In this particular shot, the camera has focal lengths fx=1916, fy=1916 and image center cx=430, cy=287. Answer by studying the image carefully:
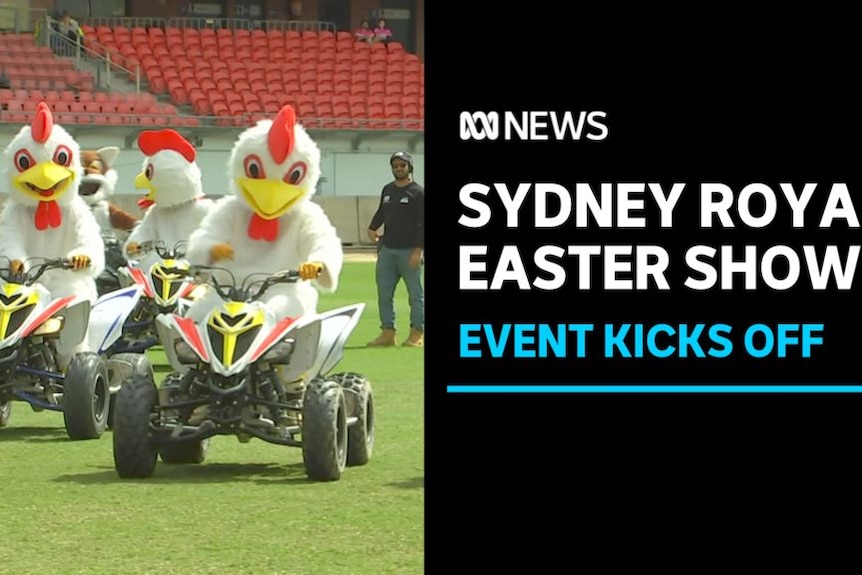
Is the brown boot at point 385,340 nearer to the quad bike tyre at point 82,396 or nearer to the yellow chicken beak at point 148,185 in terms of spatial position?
the yellow chicken beak at point 148,185

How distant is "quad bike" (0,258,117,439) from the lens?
33.5 feet

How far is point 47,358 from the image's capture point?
1070 cm

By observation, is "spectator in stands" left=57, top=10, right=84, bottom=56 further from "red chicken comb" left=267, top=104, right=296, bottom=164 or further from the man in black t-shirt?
"red chicken comb" left=267, top=104, right=296, bottom=164

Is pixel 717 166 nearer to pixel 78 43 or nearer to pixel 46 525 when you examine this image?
pixel 46 525

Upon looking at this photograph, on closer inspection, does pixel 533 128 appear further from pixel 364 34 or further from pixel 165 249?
pixel 364 34

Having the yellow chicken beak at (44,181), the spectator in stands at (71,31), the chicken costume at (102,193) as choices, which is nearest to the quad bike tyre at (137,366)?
the yellow chicken beak at (44,181)

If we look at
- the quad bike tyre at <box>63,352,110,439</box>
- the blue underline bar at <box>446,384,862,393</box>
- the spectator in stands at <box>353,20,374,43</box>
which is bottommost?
the quad bike tyre at <box>63,352,110,439</box>

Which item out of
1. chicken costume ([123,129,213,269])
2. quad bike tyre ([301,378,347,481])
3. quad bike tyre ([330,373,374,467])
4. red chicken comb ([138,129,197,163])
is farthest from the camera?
chicken costume ([123,129,213,269])

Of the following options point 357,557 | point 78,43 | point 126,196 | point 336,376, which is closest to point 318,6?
point 78,43

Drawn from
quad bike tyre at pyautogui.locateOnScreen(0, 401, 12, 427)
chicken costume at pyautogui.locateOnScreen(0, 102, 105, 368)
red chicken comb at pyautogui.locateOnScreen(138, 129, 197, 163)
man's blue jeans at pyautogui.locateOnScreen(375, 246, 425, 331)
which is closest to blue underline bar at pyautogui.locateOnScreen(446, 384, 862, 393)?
quad bike tyre at pyautogui.locateOnScreen(0, 401, 12, 427)

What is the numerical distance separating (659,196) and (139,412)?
4.54m

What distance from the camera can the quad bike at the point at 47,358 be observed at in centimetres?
1020

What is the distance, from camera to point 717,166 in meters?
4.44

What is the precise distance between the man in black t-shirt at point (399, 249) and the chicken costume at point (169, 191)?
222cm
